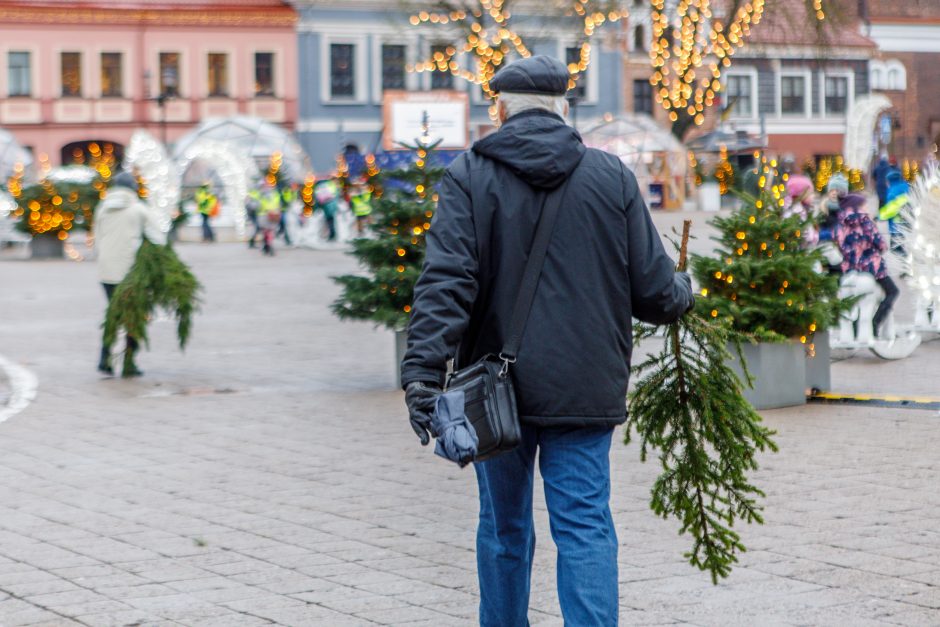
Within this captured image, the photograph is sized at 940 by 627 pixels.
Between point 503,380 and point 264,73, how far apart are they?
62776 mm

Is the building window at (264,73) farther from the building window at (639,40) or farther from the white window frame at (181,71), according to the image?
the building window at (639,40)

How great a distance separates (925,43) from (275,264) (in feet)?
188

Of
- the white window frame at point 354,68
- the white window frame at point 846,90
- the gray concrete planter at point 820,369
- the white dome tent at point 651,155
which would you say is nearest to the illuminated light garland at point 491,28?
the white dome tent at point 651,155

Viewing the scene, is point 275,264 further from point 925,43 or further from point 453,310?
point 925,43

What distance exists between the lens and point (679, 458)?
17.2ft

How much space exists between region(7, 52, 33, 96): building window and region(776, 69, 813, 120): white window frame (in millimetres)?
32570

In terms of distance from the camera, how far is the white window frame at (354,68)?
6625 cm

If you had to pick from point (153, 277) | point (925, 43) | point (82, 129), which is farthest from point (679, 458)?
point (925, 43)

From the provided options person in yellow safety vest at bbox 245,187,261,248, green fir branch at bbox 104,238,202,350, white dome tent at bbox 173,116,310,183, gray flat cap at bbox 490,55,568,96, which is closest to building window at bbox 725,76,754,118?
white dome tent at bbox 173,116,310,183

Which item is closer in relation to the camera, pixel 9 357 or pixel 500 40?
pixel 9 357

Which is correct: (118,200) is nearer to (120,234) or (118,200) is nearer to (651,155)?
(120,234)

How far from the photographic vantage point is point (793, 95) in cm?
7594

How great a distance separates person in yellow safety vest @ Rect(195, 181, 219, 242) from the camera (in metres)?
39.3

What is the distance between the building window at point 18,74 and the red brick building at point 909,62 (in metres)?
38.4
